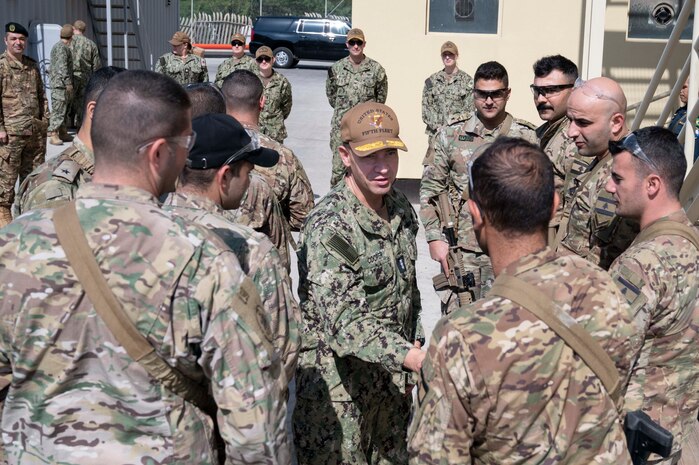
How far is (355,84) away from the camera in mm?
11430

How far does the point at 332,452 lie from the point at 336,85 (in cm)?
891

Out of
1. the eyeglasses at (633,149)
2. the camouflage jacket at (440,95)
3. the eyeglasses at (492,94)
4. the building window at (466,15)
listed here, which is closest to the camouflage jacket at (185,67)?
the camouflage jacket at (440,95)

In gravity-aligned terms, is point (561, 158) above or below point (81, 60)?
below

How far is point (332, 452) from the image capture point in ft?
11.6

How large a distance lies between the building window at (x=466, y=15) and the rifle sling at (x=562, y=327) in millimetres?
9199

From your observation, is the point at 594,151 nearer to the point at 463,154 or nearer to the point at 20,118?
the point at 463,154

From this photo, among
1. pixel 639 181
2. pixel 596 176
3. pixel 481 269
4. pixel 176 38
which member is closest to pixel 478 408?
pixel 639 181

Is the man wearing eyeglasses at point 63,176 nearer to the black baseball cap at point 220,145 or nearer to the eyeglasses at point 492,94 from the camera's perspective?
the black baseball cap at point 220,145

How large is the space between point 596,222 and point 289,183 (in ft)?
5.92

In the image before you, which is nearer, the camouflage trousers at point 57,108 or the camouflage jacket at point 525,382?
the camouflage jacket at point 525,382

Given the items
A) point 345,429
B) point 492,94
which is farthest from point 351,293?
point 492,94

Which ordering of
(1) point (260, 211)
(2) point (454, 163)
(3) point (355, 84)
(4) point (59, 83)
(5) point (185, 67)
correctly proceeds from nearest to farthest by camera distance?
(1) point (260, 211), (2) point (454, 163), (3) point (355, 84), (5) point (185, 67), (4) point (59, 83)

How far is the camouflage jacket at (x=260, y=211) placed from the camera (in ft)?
13.8

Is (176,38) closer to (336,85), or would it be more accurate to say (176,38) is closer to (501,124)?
(336,85)
